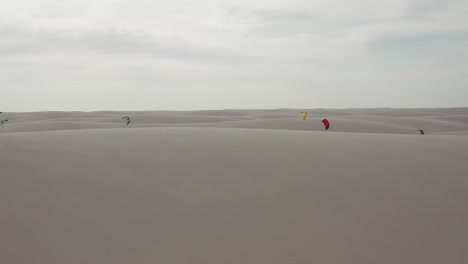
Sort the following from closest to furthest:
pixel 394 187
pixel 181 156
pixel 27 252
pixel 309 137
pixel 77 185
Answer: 1. pixel 27 252
2. pixel 77 185
3. pixel 394 187
4. pixel 181 156
5. pixel 309 137

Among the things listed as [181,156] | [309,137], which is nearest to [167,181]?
[181,156]

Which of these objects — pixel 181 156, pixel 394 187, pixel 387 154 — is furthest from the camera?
pixel 387 154

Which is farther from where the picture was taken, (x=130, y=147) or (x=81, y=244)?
(x=130, y=147)

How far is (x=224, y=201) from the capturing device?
2719 millimetres

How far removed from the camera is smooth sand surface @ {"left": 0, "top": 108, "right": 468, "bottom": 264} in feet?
7.57

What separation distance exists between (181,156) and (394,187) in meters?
1.41

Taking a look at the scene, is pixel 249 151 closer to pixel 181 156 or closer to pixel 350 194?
pixel 181 156

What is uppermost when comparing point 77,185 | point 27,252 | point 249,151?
point 249,151

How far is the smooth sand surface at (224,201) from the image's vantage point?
231 centimetres

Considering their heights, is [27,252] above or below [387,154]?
below

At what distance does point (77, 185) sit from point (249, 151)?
1.28 m

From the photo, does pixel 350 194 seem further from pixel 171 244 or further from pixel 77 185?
pixel 77 185

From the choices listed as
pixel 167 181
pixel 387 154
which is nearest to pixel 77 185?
pixel 167 181

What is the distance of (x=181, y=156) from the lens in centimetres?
336
